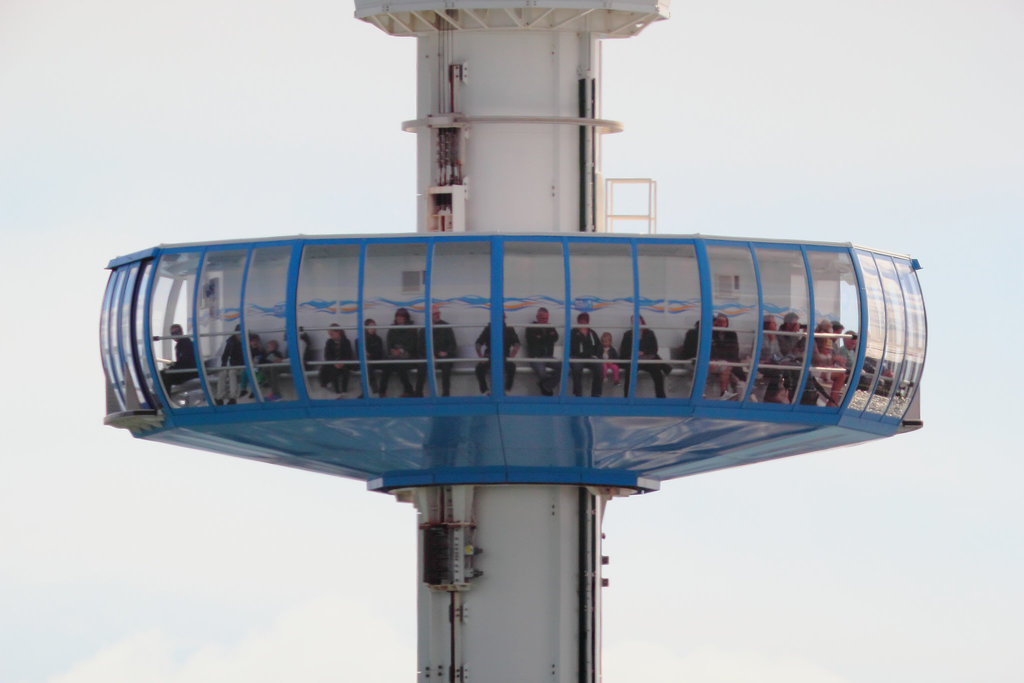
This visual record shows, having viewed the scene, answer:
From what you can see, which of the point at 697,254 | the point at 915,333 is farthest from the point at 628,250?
the point at 915,333

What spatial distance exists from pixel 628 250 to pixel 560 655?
13671mm

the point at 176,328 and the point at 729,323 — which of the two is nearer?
the point at 729,323

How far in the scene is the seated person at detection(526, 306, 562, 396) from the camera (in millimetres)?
94750

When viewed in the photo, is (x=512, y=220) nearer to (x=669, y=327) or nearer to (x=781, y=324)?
(x=669, y=327)

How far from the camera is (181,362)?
97750 mm

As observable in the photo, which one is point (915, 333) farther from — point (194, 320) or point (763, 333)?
point (194, 320)

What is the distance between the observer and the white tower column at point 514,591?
103 meters

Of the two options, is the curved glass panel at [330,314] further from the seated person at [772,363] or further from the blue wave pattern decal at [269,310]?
the seated person at [772,363]

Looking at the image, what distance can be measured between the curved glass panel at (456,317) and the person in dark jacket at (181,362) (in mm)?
6256

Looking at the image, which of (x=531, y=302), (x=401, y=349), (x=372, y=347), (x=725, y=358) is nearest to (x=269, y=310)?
(x=372, y=347)

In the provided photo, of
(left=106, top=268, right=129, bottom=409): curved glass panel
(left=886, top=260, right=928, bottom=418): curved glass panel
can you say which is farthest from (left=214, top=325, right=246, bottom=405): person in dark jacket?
(left=886, top=260, right=928, bottom=418): curved glass panel

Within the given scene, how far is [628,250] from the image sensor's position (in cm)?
9531

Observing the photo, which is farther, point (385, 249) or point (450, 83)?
point (450, 83)

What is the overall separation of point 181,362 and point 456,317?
775cm
